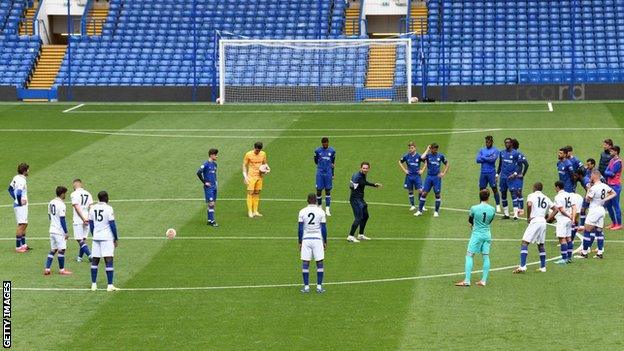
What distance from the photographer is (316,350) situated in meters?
23.9

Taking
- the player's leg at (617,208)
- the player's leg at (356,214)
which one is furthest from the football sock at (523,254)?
the player's leg at (617,208)

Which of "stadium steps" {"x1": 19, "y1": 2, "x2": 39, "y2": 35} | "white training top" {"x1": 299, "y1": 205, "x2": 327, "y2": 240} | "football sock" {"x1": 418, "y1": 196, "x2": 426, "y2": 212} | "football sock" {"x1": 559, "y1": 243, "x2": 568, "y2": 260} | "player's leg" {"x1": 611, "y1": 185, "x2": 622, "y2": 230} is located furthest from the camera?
"stadium steps" {"x1": 19, "y1": 2, "x2": 39, "y2": 35}

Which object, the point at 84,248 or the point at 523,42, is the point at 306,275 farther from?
the point at 523,42

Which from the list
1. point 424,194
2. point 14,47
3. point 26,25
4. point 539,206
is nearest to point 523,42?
point 14,47

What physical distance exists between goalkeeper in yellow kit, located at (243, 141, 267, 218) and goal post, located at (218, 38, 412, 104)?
2422 centimetres

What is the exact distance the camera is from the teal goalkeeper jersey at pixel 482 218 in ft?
93.1

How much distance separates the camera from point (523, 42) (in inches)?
2596

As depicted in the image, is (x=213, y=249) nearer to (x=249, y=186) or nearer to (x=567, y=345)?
(x=249, y=186)

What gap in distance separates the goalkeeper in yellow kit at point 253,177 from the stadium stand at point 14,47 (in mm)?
30119

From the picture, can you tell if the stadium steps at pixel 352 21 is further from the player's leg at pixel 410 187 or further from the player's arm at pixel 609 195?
the player's arm at pixel 609 195


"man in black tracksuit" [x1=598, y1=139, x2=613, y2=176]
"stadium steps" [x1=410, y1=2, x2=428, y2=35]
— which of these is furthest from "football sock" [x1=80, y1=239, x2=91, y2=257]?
"stadium steps" [x1=410, y1=2, x2=428, y2=35]

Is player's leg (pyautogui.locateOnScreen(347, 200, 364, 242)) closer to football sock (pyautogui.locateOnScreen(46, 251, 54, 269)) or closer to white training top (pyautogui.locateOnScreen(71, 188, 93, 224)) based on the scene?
white training top (pyautogui.locateOnScreen(71, 188, 93, 224))

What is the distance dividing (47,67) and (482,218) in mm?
42822

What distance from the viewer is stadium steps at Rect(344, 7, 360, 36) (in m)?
69.3
